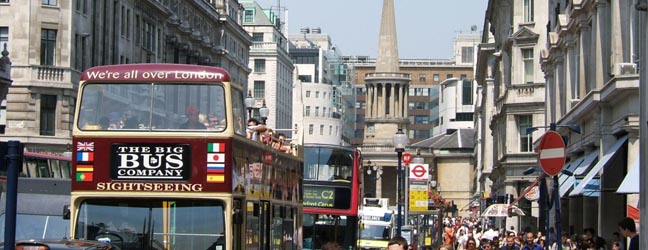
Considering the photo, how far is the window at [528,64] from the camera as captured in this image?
2729 inches

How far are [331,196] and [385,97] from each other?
472ft

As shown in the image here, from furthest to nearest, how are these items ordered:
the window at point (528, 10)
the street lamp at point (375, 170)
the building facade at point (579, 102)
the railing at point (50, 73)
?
the street lamp at point (375, 170), the window at point (528, 10), the railing at point (50, 73), the building facade at point (579, 102)

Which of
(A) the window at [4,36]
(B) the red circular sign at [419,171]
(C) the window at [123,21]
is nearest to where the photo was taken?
(B) the red circular sign at [419,171]

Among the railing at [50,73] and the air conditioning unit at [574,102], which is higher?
the railing at [50,73]

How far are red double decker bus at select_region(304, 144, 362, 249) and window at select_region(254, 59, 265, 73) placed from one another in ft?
352

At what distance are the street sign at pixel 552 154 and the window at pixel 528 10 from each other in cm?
5118

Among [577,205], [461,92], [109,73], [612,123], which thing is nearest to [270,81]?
[461,92]

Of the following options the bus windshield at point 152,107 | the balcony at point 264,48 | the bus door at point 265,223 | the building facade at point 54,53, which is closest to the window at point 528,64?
the building facade at point 54,53

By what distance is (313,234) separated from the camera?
129 feet

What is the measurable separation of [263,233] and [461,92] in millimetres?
173771

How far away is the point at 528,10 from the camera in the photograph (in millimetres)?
70750

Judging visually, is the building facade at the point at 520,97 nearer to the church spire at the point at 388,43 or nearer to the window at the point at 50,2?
the window at the point at 50,2

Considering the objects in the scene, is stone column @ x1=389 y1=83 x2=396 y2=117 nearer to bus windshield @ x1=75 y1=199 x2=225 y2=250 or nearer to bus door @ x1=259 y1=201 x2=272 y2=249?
bus door @ x1=259 y1=201 x2=272 y2=249

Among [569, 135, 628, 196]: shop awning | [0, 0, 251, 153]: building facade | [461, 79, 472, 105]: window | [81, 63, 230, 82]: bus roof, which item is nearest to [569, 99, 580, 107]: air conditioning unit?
[569, 135, 628, 196]: shop awning
